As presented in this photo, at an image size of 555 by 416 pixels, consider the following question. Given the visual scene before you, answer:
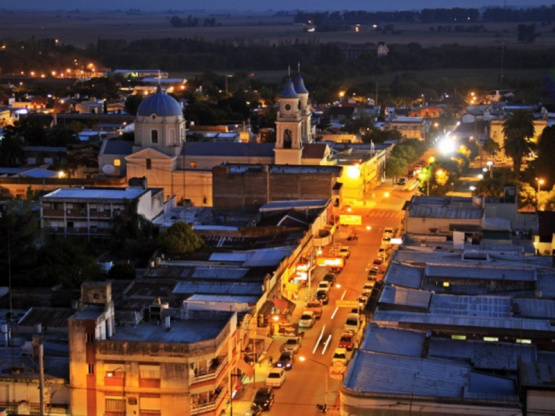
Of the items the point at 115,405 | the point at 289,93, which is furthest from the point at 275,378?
the point at 289,93

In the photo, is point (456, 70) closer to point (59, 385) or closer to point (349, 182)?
point (349, 182)

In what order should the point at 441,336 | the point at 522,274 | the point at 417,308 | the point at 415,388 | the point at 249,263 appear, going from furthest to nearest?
the point at 249,263 < the point at 522,274 < the point at 417,308 < the point at 441,336 < the point at 415,388

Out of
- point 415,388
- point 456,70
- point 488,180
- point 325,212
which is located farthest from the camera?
point 456,70

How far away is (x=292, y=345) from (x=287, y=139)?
18643mm

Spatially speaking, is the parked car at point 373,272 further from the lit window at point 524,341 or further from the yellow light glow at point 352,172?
the yellow light glow at point 352,172

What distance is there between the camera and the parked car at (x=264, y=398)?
20406mm

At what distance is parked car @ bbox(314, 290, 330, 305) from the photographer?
27.6 m

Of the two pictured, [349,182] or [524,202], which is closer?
[524,202]

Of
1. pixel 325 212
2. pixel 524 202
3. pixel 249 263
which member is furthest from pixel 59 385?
pixel 524 202

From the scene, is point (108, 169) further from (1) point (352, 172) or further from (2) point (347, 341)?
(2) point (347, 341)

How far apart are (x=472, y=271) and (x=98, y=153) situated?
21.3 metres

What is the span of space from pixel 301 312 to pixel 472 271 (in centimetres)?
408

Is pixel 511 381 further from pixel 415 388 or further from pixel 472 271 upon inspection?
pixel 472 271

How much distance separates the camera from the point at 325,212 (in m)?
35.4
